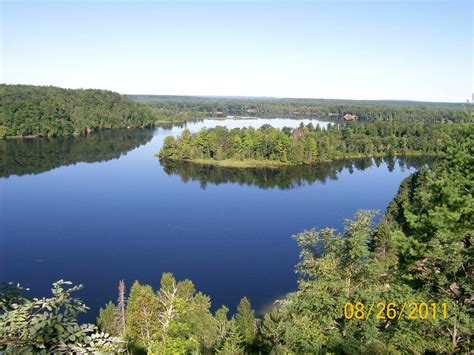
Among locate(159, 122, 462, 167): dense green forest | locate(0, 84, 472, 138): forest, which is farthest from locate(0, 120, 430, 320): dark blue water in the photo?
locate(0, 84, 472, 138): forest

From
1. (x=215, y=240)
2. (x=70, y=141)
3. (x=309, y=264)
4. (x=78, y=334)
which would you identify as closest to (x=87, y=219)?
(x=215, y=240)

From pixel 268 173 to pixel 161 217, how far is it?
29015 mm

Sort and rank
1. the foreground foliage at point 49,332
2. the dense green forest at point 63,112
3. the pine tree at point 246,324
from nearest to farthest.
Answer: the foreground foliage at point 49,332 < the pine tree at point 246,324 < the dense green forest at point 63,112

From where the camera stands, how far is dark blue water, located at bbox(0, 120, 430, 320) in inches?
1266

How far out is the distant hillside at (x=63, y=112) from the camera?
97000 millimetres

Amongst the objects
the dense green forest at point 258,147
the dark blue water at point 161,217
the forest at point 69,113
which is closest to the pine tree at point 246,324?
the dark blue water at point 161,217

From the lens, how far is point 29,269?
32125 mm

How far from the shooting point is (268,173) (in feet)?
234

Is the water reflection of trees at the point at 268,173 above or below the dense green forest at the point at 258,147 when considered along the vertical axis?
below

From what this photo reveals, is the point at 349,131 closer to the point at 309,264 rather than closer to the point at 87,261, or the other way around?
the point at 87,261

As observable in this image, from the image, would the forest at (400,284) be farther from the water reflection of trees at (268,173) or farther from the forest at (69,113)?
the forest at (69,113)

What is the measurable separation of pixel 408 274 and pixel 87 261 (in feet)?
93.1

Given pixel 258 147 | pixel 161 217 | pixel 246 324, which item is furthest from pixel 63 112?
pixel 246 324

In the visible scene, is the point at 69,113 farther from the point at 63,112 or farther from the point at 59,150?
the point at 59,150
